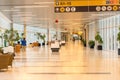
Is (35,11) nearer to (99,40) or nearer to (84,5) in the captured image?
(84,5)

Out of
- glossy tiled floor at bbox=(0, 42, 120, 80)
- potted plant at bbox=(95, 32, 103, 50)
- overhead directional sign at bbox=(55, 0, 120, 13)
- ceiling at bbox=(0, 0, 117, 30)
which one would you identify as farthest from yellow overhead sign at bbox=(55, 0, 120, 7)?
potted plant at bbox=(95, 32, 103, 50)

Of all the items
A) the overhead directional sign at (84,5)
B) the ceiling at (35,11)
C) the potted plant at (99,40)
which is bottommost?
the potted plant at (99,40)

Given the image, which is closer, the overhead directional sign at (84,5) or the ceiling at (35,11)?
the overhead directional sign at (84,5)

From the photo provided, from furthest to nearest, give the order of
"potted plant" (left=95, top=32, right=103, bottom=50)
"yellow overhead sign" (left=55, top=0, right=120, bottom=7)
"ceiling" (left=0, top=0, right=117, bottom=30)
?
"potted plant" (left=95, top=32, right=103, bottom=50)
"ceiling" (left=0, top=0, right=117, bottom=30)
"yellow overhead sign" (left=55, top=0, right=120, bottom=7)

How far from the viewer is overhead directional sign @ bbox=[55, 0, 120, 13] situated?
13.2m

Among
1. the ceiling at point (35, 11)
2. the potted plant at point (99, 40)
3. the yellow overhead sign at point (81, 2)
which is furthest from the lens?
the potted plant at point (99, 40)

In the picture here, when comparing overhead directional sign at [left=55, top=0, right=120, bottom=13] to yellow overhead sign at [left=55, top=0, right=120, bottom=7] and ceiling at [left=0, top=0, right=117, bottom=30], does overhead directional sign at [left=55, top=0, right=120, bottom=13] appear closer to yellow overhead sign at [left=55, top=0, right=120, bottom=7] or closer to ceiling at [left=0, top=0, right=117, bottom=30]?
yellow overhead sign at [left=55, top=0, right=120, bottom=7]

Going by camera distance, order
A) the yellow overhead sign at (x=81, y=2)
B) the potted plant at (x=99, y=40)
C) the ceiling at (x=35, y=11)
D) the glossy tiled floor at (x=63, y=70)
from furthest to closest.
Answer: the potted plant at (x=99, y=40) < the ceiling at (x=35, y=11) < the yellow overhead sign at (x=81, y=2) < the glossy tiled floor at (x=63, y=70)

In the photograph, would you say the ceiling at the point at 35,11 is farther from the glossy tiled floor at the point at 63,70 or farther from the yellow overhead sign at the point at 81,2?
the yellow overhead sign at the point at 81,2

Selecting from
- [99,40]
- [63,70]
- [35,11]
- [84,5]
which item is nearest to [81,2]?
[84,5]

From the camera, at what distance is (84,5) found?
13.3 metres

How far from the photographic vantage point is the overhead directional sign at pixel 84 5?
13.2m

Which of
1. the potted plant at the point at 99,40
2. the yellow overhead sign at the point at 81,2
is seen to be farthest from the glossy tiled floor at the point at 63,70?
the potted plant at the point at 99,40

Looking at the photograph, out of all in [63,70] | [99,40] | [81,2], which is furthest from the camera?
[99,40]
